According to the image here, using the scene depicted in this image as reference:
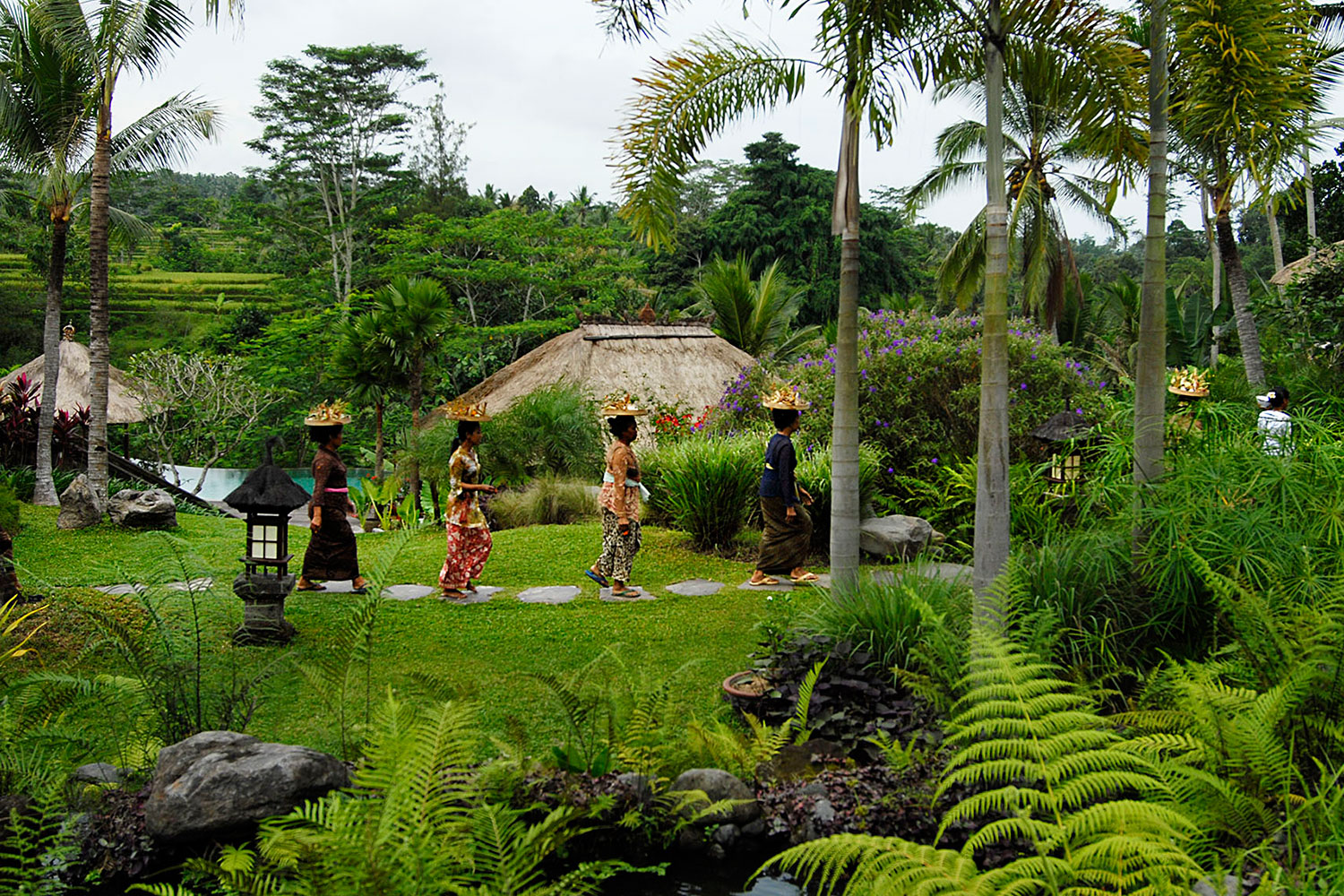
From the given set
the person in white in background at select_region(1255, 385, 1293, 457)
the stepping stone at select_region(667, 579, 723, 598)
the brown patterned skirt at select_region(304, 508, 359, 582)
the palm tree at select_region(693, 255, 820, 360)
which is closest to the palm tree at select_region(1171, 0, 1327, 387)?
the person in white in background at select_region(1255, 385, 1293, 457)

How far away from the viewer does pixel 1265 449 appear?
20.3 ft

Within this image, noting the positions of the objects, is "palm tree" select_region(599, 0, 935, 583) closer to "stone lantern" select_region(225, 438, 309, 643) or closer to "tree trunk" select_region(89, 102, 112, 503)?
"stone lantern" select_region(225, 438, 309, 643)

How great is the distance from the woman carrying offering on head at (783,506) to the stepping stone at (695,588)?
0.38 metres

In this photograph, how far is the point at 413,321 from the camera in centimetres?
1449

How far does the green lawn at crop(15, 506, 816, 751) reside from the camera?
561 cm

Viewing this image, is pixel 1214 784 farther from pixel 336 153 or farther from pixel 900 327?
pixel 336 153

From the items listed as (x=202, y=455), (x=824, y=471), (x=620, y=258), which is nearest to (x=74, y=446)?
(x=202, y=455)

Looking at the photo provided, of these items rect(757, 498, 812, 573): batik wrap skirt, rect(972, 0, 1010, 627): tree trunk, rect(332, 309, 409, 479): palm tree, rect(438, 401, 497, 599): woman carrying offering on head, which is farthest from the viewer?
rect(332, 309, 409, 479): palm tree

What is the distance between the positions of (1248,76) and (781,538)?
5.04 meters

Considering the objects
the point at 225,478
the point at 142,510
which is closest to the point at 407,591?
the point at 142,510

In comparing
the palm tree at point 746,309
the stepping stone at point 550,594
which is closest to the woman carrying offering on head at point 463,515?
the stepping stone at point 550,594

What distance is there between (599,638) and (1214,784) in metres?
4.66

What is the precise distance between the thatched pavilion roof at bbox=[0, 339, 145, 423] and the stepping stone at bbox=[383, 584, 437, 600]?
12877 millimetres

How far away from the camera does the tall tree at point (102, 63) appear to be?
12.0 metres
